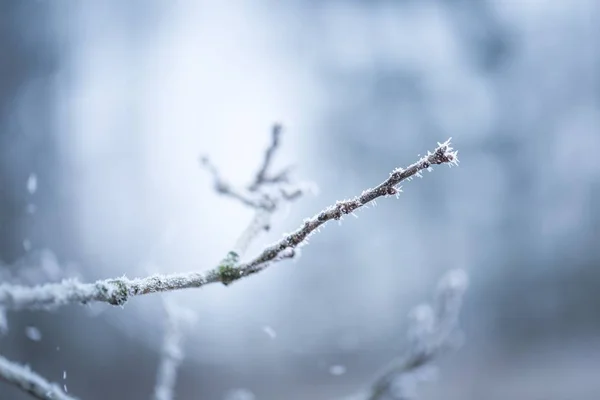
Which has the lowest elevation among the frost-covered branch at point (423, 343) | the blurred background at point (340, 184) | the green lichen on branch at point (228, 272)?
the green lichen on branch at point (228, 272)

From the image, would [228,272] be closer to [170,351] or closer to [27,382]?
[27,382]

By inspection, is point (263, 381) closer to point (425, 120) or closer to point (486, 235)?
point (486, 235)

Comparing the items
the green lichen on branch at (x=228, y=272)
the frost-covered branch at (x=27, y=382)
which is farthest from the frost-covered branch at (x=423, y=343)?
the frost-covered branch at (x=27, y=382)

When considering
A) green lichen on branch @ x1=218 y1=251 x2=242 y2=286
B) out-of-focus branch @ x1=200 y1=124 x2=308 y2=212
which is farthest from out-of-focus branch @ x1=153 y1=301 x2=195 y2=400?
green lichen on branch @ x1=218 y1=251 x2=242 y2=286

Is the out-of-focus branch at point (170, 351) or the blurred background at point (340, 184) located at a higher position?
the blurred background at point (340, 184)

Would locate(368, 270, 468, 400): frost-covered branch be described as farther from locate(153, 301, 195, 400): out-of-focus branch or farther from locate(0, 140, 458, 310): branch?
locate(0, 140, 458, 310): branch

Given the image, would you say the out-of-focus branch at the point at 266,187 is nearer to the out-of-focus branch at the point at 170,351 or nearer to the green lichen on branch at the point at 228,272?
the green lichen on branch at the point at 228,272

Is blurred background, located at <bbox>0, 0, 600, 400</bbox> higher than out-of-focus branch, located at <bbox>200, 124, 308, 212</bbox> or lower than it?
higher
